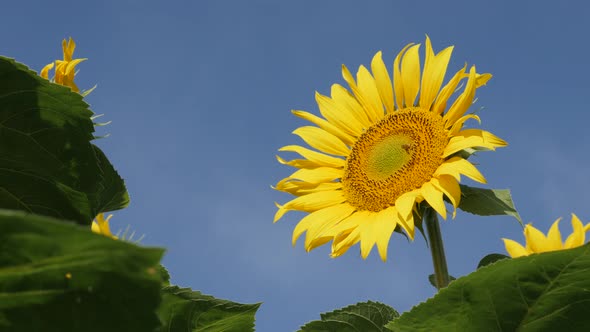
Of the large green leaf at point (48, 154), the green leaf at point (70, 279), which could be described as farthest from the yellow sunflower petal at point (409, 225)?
the green leaf at point (70, 279)

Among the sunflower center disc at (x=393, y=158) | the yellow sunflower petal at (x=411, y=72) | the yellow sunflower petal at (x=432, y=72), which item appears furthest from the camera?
the yellow sunflower petal at (x=411, y=72)

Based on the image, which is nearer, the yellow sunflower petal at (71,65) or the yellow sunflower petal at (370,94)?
the yellow sunflower petal at (71,65)

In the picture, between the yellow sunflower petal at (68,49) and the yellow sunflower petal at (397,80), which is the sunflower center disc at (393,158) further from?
the yellow sunflower petal at (68,49)

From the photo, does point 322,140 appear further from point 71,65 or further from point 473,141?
point 71,65

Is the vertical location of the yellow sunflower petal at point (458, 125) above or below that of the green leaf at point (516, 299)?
above

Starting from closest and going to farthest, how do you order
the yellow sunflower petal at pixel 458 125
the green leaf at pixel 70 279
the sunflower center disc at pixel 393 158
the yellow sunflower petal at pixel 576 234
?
the green leaf at pixel 70 279
the yellow sunflower petal at pixel 576 234
the yellow sunflower petal at pixel 458 125
the sunflower center disc at pixel 393 158

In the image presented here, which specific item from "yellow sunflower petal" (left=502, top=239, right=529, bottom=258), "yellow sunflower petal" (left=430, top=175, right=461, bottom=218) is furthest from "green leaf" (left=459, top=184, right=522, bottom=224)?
"yellow sunflower petal" (left=502, top=239, right=529, bottom=258)

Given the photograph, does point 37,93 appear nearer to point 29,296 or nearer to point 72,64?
point 72,64

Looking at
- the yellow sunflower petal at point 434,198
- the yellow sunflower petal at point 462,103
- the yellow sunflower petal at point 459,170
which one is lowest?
the yellow sunflower petal at point 434,198
